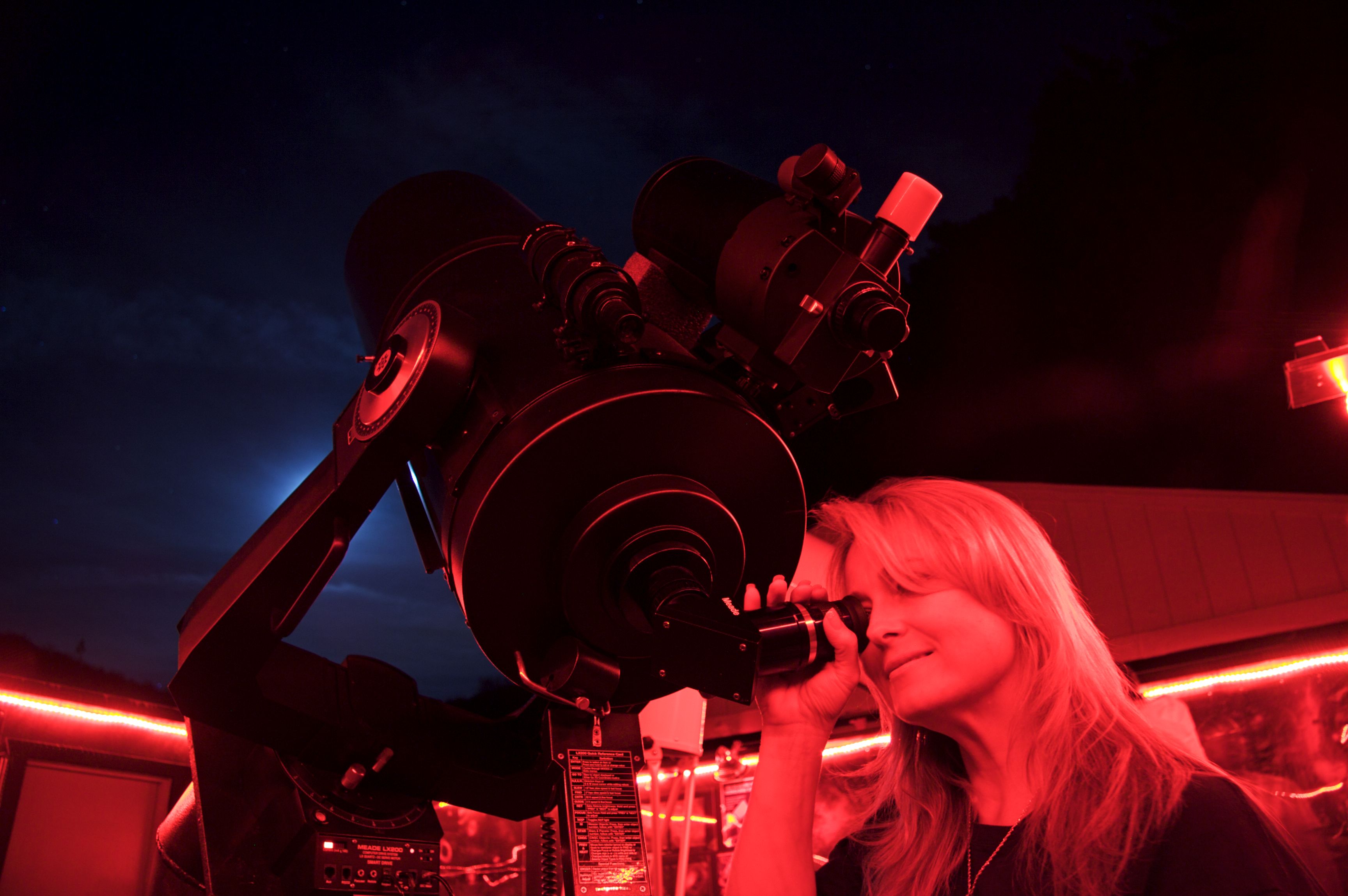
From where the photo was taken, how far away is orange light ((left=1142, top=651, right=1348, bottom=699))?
4.49 meters

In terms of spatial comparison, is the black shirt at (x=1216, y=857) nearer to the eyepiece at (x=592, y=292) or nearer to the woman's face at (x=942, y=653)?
the woman's face at (x=942, y=653)

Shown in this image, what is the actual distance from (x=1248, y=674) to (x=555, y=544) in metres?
5.25

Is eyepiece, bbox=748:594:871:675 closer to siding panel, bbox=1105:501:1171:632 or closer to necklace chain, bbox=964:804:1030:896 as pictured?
necklace chain, bbox=964:804:1030:896

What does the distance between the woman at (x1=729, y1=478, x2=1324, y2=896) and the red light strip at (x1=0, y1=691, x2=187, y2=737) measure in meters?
4.46

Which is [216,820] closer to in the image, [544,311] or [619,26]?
[544,311]

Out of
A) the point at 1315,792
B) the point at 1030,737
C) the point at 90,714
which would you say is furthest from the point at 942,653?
the point at 90,714

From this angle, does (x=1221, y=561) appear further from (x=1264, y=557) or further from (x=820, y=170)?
(x=820, y=170)

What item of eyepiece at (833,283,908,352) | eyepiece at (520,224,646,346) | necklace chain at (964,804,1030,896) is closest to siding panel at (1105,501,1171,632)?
necklace chain at (964,804,1030,896)

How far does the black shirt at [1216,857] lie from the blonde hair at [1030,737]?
0.02 meters

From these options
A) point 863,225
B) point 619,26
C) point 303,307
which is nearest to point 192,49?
point 619,26

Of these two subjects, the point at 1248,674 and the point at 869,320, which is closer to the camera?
the point at 869,320

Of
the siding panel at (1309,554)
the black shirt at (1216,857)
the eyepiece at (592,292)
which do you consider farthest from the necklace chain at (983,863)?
the siding panel at (1309,554)

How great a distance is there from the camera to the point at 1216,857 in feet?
3.20

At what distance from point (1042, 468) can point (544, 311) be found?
550 centimetres
